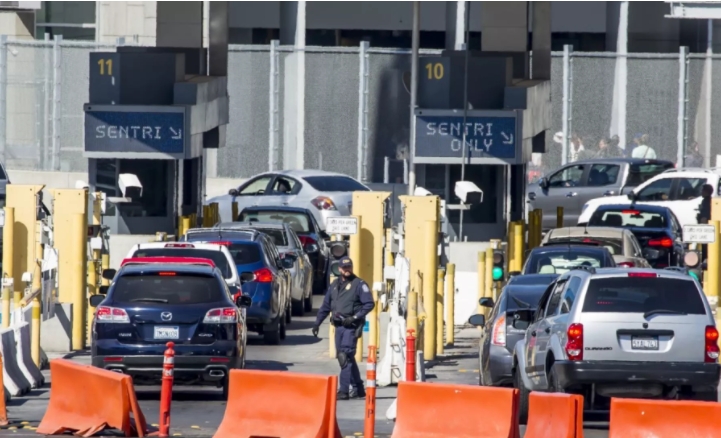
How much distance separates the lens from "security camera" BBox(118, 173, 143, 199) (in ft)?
94.5

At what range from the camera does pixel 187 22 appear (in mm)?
33906

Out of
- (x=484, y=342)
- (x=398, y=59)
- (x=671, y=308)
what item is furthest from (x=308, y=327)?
(x=398, y=59)

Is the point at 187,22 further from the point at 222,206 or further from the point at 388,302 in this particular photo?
the point at 388,302

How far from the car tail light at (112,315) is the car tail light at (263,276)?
578 centimetres

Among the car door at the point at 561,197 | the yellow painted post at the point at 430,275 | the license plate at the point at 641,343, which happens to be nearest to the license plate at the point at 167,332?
the license plate at the point at 641,343

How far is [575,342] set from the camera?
15750mm

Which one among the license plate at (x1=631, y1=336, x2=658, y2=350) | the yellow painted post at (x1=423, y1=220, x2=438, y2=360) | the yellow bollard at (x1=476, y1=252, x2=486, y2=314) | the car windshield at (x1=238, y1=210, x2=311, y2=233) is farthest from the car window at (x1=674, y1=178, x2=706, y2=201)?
the license plate at (x1=631, y1=336, x2=658, y2=350)

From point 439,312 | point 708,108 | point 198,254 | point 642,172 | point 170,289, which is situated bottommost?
point 439,312

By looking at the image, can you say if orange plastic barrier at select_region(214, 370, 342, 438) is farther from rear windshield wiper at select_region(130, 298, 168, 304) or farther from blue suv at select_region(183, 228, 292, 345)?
blue suv at select_region(183, 228, 292, 345)

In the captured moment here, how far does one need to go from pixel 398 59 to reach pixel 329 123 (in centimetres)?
227

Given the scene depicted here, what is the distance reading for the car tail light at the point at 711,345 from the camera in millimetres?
15773

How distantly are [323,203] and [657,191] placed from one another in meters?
7.09

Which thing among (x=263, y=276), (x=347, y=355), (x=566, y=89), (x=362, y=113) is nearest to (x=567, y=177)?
(x=566, y=89)

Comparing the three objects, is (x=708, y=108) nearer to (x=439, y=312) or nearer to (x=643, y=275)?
(x=439, y=312)
